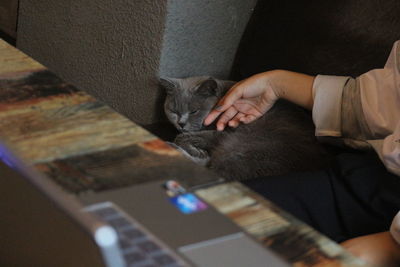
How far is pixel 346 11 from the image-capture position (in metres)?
1.51

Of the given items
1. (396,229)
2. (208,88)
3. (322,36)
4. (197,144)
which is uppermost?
(322,36)

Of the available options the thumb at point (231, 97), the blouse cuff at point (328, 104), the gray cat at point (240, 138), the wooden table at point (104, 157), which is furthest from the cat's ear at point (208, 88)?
the wooden table at point (104, 157)

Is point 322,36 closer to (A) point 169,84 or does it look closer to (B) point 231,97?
(B) point 231,97

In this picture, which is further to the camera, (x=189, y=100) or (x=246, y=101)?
(x=189, y=100)

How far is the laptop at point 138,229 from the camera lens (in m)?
→ 0.46

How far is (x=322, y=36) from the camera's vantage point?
155 centimetres

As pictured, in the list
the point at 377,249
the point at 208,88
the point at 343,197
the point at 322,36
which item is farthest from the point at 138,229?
the point at 208,88

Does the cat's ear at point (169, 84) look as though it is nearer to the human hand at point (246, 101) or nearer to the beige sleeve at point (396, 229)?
the human hand at point (246, 101)

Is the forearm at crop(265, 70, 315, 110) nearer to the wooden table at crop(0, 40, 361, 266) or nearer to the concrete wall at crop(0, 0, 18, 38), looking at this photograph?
the wooden table at crop(0, 40, 361, 266)

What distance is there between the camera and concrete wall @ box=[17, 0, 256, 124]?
1661 millimetres

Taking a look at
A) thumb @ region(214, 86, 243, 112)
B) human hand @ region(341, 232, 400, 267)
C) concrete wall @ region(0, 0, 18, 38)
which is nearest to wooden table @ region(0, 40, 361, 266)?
human hand @ region(341, 232, 400, 267)

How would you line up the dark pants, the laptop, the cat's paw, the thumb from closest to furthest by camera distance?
the laptop < the dark pants < the thumb < the cat's paw

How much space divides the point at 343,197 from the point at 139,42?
78 cm

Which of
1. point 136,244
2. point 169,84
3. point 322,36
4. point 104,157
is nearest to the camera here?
point 136,244
